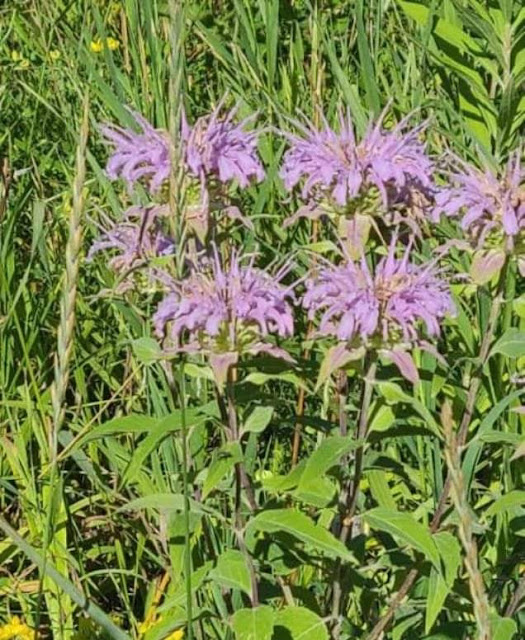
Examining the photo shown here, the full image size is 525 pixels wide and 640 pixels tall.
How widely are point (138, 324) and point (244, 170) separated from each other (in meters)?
0.34

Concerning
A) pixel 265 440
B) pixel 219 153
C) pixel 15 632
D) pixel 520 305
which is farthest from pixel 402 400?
pixel 265 440

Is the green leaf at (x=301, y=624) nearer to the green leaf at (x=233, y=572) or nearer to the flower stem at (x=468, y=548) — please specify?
the green leaf at (x=233, y=572)

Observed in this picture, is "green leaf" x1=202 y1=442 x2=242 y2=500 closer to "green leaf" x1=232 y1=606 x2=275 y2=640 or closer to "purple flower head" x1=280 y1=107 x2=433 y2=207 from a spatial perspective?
"green leaf" x1=232 y1=606 x2=275 y2=640

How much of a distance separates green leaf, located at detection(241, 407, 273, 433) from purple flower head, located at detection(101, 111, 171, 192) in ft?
0.85

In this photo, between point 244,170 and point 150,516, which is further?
point 150,516

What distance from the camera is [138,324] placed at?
1.38 metres

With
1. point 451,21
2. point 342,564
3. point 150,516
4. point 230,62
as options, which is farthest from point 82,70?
point 342,564

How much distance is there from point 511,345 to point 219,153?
362 millimetres

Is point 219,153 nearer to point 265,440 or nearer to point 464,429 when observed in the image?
point 464,429

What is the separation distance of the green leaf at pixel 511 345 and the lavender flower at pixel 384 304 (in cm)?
7

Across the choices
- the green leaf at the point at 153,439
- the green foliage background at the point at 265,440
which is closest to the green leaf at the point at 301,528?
the green foliage background at the point at 265,440

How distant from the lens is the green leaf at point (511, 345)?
1059 millimetres

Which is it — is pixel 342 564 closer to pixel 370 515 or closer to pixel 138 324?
pixel 370 515

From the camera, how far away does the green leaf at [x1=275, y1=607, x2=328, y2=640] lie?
102cm
